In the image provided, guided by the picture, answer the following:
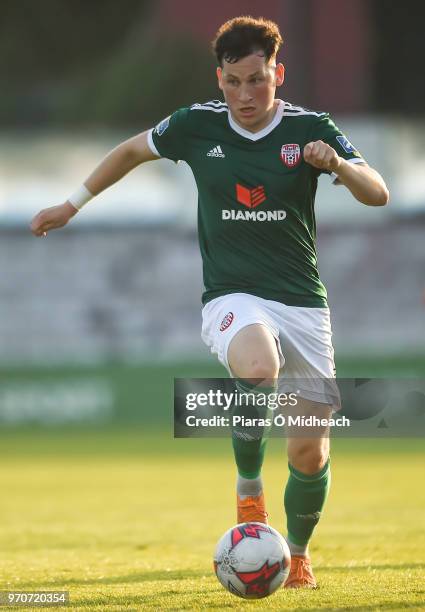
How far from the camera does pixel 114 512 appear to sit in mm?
10203

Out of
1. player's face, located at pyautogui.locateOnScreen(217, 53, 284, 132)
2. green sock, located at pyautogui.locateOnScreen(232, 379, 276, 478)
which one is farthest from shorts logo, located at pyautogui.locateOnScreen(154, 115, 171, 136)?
green sock, located at pyautogui.locateOnScreen(232, 379, 276, 478)

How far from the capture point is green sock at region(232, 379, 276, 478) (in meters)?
5.30

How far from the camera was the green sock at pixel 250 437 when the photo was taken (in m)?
5.30

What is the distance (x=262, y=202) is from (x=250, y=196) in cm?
6

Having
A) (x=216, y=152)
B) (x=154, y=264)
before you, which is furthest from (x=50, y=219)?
(x=154, y=264)

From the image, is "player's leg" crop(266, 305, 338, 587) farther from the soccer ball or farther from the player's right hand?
the player's right hand

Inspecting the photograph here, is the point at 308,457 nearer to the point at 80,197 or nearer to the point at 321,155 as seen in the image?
the point at 321,155

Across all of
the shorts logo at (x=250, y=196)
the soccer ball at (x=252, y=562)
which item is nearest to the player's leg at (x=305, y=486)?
the soccer ball at (x=252, y=562)

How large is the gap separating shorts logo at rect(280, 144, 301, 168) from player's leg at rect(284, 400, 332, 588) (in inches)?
39.7

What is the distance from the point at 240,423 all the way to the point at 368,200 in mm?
1059

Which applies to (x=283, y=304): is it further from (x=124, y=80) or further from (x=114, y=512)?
(x=124, y=80)

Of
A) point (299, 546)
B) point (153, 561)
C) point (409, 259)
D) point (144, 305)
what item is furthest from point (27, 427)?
point (299, 546)

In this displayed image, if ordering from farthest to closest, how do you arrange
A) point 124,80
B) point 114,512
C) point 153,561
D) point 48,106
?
point 48,106, point 124,80, point 114,512, point 153,561

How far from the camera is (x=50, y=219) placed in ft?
19.7
